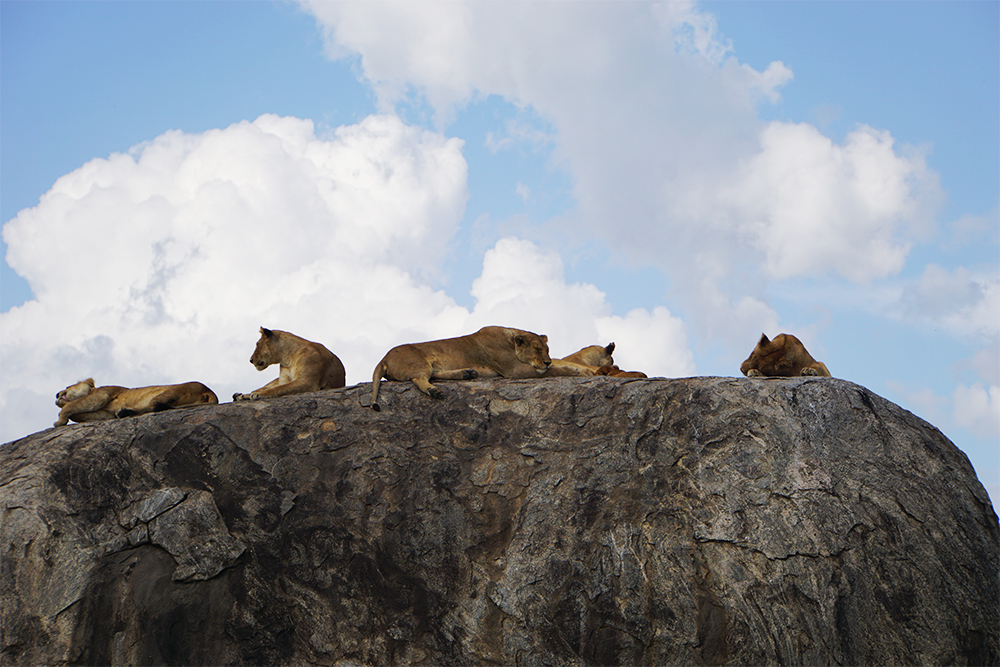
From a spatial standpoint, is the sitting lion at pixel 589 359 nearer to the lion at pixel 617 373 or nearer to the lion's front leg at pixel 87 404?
the lion at pixel 617 373

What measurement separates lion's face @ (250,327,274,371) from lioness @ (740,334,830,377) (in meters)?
6.80

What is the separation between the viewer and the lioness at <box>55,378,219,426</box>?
12.0 metres

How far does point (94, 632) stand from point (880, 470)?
8324 mm

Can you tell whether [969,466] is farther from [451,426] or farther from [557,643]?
[451,426]

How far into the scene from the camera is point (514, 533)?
946 cm

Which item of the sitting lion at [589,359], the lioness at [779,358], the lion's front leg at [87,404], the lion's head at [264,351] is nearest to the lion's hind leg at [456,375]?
the sitting lion at [589,359]

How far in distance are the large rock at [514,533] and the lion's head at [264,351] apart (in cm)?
242

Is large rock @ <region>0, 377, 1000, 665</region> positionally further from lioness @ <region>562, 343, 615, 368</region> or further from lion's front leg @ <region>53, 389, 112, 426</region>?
lioness @ <region>562, 343, 615, 368</region>

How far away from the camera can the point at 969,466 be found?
941cm

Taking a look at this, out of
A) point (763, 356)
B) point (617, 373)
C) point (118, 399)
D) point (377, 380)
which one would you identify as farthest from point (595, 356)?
point (118, 399)

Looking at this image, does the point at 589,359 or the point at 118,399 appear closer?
the point at 118,399

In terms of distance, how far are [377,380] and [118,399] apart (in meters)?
4.37

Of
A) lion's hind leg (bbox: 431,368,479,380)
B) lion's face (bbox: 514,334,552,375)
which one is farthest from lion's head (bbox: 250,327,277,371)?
lion's face (bbox: 514,334,552,375)

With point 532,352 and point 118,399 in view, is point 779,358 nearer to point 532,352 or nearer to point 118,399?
point 532,352
